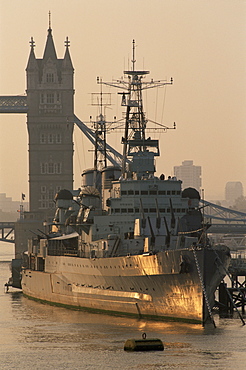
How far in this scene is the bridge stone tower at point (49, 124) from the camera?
137 m

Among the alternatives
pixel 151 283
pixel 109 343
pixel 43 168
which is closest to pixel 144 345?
pixel 109 343

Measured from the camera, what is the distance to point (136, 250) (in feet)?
172

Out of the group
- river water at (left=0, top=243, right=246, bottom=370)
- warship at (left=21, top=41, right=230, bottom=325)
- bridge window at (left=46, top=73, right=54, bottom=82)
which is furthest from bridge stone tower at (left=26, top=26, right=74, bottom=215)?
river water at (left=0, top=243, right=246, bottom=370)

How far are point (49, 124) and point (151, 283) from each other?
91.8 metres

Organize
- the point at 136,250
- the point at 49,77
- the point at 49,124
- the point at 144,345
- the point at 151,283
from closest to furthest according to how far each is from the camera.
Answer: the point at 144,345 → the point at 151,283 → the point at 136,250 → the point at 49,124 → the point at 49,77

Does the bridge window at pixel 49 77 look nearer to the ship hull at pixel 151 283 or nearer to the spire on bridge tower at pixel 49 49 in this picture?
the spire on bridge tower at pixel 49 49

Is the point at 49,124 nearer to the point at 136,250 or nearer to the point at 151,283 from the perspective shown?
the point at 136,250

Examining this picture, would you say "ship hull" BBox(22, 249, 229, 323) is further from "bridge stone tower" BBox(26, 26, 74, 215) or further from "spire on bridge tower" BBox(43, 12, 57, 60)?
"spire on bridge tower" BBox(43, 12, 57, 60)

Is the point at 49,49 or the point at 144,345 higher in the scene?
the point at 49,49

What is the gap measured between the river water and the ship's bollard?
1.22 feet

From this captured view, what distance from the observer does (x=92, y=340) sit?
45.4 metres

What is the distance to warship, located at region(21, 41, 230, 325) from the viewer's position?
47094mm

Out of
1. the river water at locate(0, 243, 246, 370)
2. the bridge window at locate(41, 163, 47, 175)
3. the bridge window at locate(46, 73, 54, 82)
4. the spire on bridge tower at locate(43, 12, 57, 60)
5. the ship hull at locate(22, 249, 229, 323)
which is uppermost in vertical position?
the spire on bridge tower at locate(43, 12, 57, 60)

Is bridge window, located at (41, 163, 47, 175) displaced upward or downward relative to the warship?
upward
